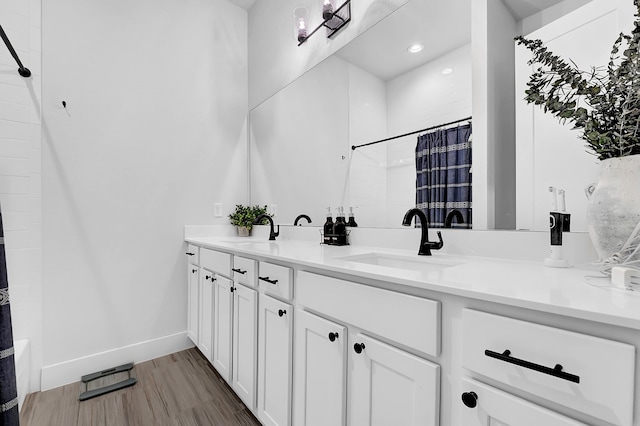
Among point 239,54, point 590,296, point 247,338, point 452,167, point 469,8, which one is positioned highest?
point 239,54

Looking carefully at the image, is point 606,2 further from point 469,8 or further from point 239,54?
point 239,54

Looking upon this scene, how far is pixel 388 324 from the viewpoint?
842mm

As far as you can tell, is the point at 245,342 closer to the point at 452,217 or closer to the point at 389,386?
the point at 389,386

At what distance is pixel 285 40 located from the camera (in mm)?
2447

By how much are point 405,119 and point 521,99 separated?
20.0 inches

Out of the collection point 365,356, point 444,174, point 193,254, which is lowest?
point 365,356

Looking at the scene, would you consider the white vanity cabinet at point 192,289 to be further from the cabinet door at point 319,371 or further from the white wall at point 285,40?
the white wall at point 285,40

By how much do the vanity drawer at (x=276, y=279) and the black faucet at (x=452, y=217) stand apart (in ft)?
2.36

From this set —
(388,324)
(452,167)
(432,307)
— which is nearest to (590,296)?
(432,307)

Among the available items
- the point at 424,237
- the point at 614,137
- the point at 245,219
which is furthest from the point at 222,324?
the point at 614,137

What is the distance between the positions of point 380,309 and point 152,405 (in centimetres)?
160

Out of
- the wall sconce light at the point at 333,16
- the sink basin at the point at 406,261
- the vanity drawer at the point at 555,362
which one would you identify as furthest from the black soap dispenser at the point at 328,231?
the wall sconce light at the point at 333,16

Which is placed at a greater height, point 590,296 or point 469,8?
point 469,8

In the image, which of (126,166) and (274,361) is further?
(126,166)
